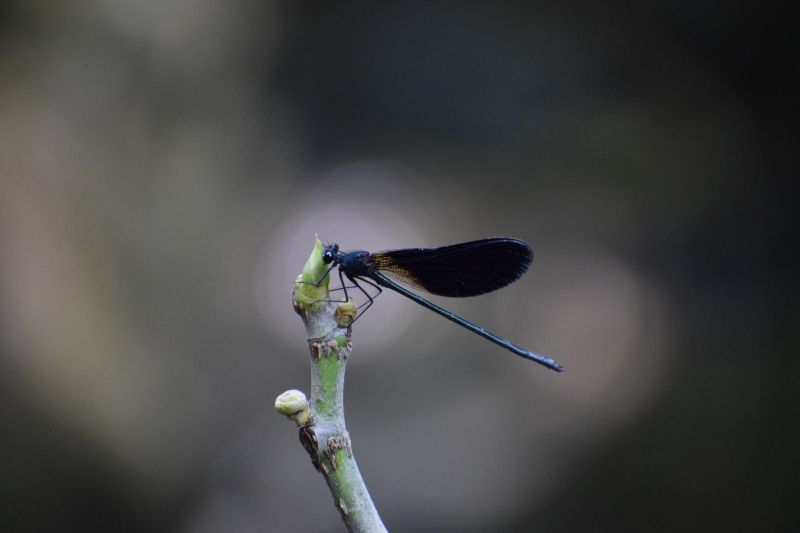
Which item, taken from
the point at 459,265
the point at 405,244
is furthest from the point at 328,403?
the point at 405,244

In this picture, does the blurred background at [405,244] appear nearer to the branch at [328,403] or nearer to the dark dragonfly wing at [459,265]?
the dark dragonfly wing at [459,265]

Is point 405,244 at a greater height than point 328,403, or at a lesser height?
greater

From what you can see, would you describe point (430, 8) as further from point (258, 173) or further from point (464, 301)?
point (464, 301)

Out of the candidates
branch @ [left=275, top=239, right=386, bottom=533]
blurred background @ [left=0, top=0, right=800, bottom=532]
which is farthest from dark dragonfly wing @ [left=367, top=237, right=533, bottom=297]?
blurred background @ [left=0, top=0, right=800, bottom=532]

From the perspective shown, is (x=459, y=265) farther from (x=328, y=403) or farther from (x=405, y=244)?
(x=405, y=244)

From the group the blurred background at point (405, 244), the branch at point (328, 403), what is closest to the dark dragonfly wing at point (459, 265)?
the branch at point (328, 403)

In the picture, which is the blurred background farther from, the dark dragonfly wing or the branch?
the branch
